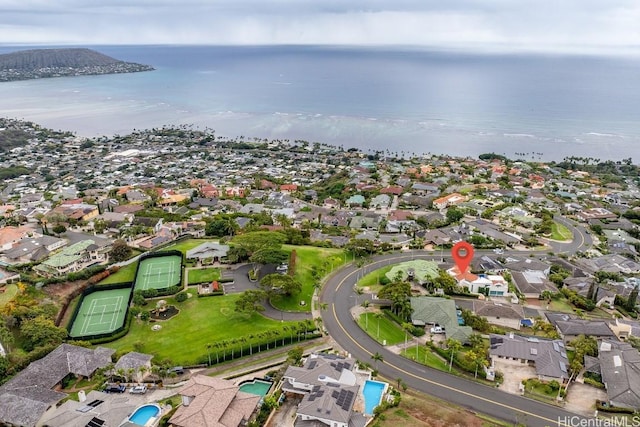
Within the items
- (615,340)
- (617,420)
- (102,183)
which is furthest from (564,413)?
(102,183)

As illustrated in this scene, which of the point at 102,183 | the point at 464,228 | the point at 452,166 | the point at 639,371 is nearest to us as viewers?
the point at 639,371

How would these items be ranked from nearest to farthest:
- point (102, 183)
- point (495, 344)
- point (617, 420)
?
point (617, 420) → point (495, 344) → point (102, 183)

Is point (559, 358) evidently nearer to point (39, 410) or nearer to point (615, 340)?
point (615, 340)

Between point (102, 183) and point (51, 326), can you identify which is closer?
point (51, 326)

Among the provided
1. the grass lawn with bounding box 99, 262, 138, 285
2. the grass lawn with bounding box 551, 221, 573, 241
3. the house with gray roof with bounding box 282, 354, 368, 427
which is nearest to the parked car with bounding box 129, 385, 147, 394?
the house with gray roof with bounding box 282, 354, 368, 427

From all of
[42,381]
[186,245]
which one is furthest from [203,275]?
[42,381]

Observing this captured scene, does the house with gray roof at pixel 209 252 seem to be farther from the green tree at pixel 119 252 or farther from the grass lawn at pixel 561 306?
the grass lawn at pixel 561 306

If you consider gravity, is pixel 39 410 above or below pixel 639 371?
below

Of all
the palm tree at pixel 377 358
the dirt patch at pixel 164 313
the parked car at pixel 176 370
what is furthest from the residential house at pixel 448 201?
the parked car at pixel 176 370
